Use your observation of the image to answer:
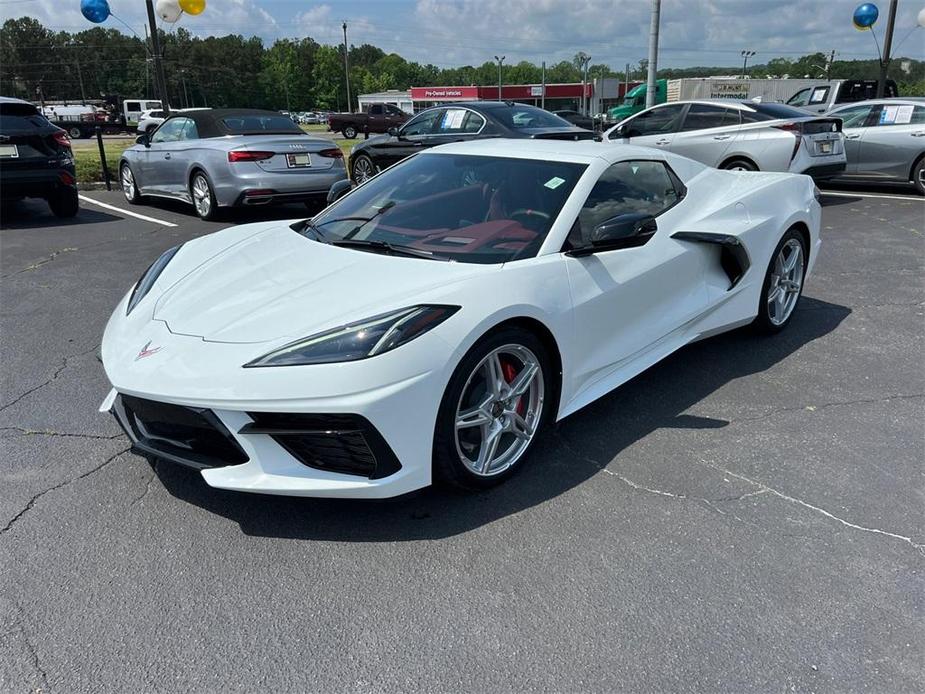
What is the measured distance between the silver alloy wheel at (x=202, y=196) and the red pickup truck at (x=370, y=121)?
2996 centimetres

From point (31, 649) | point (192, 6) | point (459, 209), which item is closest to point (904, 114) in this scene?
point (459, 209)

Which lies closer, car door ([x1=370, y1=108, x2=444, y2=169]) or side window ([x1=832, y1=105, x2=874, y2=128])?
car door ([x1=370, y1=108, x2=444, y2=169])

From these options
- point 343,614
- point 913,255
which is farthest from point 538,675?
point 913,255

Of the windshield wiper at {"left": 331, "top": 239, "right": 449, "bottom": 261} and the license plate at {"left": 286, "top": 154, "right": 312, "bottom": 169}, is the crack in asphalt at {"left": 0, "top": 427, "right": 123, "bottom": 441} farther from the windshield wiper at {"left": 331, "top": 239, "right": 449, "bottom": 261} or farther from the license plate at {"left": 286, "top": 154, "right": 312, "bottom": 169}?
the license plate at {"left": 286, "top": 154, "right": 312, "bottom": 169}

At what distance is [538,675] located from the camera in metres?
2.05

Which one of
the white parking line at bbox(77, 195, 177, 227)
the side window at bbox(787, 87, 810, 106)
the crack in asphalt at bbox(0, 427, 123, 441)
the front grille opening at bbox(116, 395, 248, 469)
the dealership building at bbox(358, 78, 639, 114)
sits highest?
the dealership building at bbox(358, 78, 639, 114)

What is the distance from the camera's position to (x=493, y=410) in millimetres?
2939

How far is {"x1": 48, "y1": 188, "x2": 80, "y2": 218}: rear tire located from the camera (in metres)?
9.86

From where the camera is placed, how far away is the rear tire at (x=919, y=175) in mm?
11109

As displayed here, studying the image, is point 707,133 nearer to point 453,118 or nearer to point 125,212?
point 453,118

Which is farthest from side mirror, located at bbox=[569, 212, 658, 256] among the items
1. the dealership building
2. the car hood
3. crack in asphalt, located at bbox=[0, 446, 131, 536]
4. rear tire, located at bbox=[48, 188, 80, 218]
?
the dealership building

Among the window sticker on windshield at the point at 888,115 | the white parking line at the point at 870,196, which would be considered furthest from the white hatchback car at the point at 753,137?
the window sticker on windshield at the point at 888,115

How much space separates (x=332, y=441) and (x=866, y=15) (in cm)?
2300

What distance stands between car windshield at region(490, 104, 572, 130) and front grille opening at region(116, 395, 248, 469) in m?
8.15
